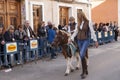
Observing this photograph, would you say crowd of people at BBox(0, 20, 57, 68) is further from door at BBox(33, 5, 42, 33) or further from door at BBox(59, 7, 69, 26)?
door at BBox(59, 7, 69, 26)

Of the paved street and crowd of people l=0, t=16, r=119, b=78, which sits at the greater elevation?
crowd of people l=0, t=16, r=119, b=78

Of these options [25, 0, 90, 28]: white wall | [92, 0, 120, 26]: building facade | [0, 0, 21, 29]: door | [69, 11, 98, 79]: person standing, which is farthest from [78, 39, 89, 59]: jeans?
[92, 0, 120, 26]: building facade

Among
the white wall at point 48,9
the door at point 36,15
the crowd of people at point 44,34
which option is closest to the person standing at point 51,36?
the crowd of people at point 44,34

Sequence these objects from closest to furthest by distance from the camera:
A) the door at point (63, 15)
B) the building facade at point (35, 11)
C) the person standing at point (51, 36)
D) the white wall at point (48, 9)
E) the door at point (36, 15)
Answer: the person standing at point (51, 36) → the building facade at point (35, 11) → the white wall at point (48, 9) → the door at point (36, 15) → the door at point (63, 15)

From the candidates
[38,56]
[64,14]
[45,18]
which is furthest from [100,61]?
[64,14]

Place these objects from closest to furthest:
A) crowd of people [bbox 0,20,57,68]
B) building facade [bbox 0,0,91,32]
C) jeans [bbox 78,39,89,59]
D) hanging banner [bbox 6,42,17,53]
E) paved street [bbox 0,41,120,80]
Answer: jeans [bbox 78,39,89,59], paved street [bbox 0,41,120,80], hanging banner [bbox 6,42,17,53], crowd of people [bbox 0,20,57,68], building facade [bbox 0,0,91,32]

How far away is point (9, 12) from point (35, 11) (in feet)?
8.74

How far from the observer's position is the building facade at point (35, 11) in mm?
18016

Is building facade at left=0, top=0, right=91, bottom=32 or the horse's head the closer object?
the horse's head

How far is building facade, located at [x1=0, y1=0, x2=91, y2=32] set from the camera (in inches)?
709

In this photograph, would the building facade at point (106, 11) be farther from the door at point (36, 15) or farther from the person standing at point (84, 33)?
the person standing at point (84, 33)

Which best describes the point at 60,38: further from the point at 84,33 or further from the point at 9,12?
the point at 9,12

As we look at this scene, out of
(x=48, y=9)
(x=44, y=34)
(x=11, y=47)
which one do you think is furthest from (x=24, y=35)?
(x=48, y=9)

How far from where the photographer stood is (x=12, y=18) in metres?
18.4
